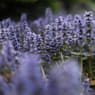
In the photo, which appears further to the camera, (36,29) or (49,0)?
(49,0)

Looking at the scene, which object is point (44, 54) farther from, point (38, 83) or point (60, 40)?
point (38, 83)

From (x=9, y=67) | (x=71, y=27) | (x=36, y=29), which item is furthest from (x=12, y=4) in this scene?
(x=9, y=67)

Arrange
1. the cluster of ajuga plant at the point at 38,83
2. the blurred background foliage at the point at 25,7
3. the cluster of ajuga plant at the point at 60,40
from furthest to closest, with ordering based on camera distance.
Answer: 1. the blurred background foliage at the point at 25,7
2. the cluster of ajuga plant at the point at 60,40
3. the cluster of ajuga plant at the point at 38,83

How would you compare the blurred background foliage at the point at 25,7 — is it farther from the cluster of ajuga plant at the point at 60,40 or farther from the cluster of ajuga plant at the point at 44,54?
the cluster of ajuga plant at the point at 60,40

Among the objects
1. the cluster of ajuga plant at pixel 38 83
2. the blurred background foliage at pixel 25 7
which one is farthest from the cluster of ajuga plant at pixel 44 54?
the blurred background foliage at pixel 25 7

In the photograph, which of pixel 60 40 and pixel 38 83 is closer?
pixel 38 83

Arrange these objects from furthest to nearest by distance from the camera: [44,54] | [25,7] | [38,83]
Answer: [25,7]
[44,54]
[38,83]

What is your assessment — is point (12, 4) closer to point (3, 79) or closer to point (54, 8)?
point (54, 8)

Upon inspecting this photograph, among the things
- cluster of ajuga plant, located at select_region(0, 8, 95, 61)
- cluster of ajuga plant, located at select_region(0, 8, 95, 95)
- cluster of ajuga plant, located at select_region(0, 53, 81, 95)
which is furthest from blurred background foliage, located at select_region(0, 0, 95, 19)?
cluster of ajuga plant, located at select_region(0, 53, 81, 95)

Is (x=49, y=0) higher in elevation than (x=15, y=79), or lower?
higher

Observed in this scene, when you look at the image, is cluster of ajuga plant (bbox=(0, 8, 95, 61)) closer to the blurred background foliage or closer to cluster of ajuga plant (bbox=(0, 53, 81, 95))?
cluster of ajuga plant (bbox=(0, 53, 81, 95))

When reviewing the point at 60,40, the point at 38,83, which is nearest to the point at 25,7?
the point at 60,40
